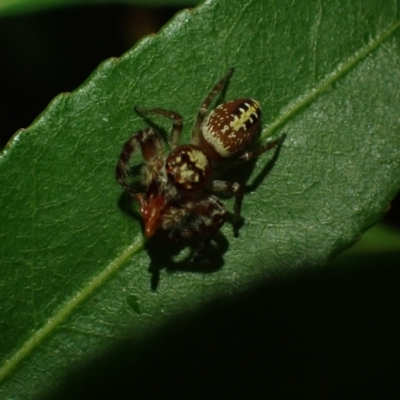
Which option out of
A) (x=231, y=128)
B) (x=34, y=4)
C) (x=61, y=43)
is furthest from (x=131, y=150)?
(x=61, y=43)

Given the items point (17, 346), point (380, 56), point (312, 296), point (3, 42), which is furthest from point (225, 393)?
point (3, 42)

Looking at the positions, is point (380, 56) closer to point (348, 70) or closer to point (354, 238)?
point (348, 70)

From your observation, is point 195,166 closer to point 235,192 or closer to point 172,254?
point 235,192

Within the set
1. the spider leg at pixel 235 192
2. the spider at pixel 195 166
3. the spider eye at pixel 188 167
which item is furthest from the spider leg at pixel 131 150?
the spider leg at pixel 235 192

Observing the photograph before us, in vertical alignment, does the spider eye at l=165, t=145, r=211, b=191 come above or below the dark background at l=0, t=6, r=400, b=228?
below

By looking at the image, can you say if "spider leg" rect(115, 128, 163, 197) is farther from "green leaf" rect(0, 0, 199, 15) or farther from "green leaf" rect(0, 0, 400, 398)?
"green leaf" rect(0, 0, 199, 15)

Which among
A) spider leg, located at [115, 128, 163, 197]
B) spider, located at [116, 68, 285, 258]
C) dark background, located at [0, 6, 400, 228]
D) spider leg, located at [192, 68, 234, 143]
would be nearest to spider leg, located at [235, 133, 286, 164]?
spider, located at [116, 68, 285, 258]
